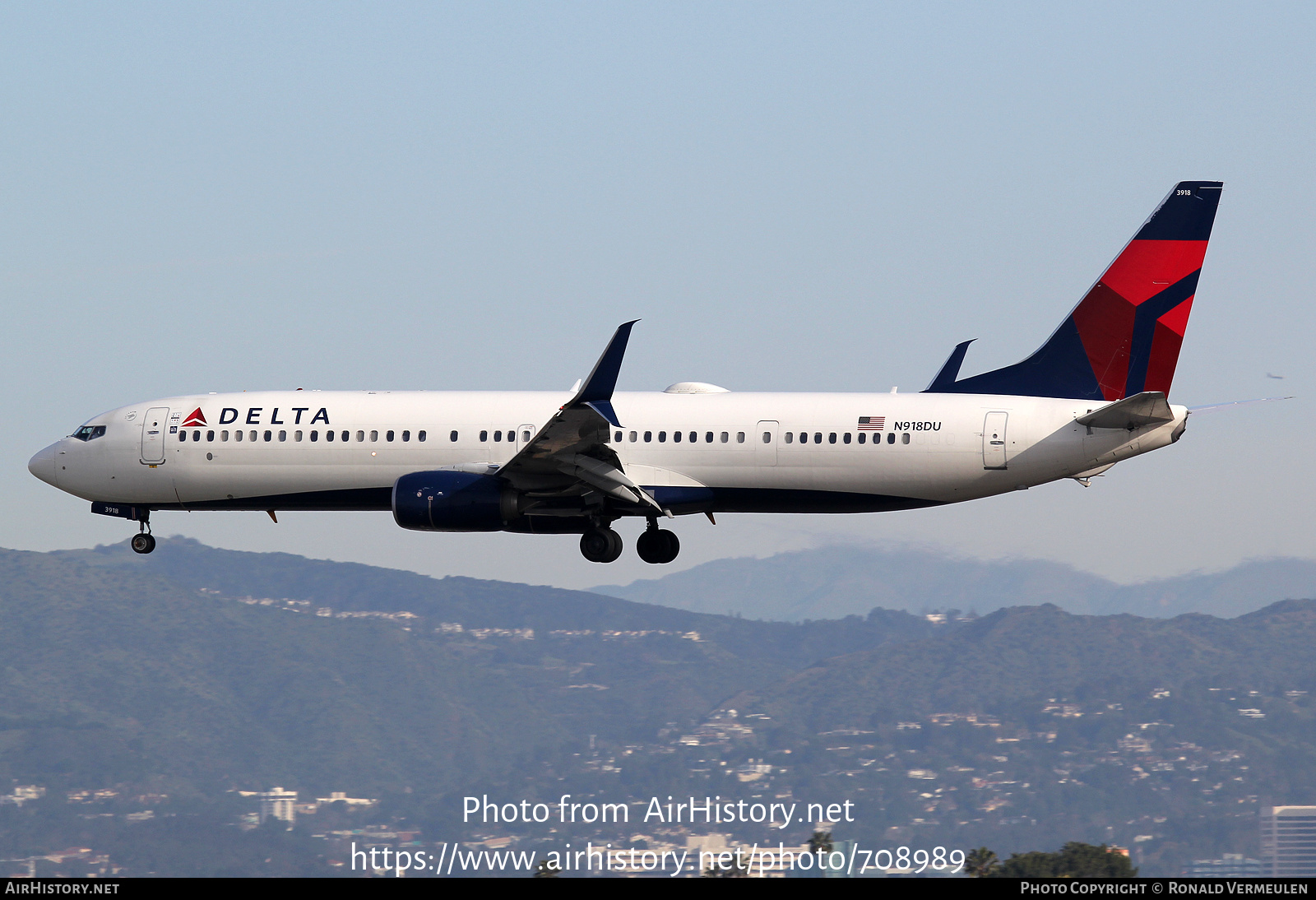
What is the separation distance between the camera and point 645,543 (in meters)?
49.8

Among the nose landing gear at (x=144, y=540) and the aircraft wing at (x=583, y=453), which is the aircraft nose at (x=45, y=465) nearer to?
the nose landing gear at (x=144, y=540)

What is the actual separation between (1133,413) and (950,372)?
6787 mm

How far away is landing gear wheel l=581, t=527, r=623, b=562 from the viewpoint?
47281 millimetres

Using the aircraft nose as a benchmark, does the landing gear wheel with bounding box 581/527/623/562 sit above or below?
below

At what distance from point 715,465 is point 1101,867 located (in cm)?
5418

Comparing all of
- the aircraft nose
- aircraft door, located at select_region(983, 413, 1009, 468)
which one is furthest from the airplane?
the aircraft nose

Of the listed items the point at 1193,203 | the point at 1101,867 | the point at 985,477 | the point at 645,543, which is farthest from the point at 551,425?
the point at 1101,867

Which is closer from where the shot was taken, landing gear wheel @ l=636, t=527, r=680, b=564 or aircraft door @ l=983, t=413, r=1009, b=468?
aircraft door @ l=983, t=413, r=1009, b=468

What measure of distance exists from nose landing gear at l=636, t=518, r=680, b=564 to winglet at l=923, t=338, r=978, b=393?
8.90m

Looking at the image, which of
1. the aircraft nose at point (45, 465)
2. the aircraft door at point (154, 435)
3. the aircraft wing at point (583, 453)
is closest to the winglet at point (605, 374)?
the aircraft wing at point (583, 453)

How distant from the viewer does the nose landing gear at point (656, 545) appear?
49.7 meters

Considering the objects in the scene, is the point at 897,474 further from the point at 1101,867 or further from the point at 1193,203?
the point at 1101,867

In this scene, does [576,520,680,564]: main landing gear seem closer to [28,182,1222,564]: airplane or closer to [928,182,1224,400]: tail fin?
[28,182,1222,564]: airplane
